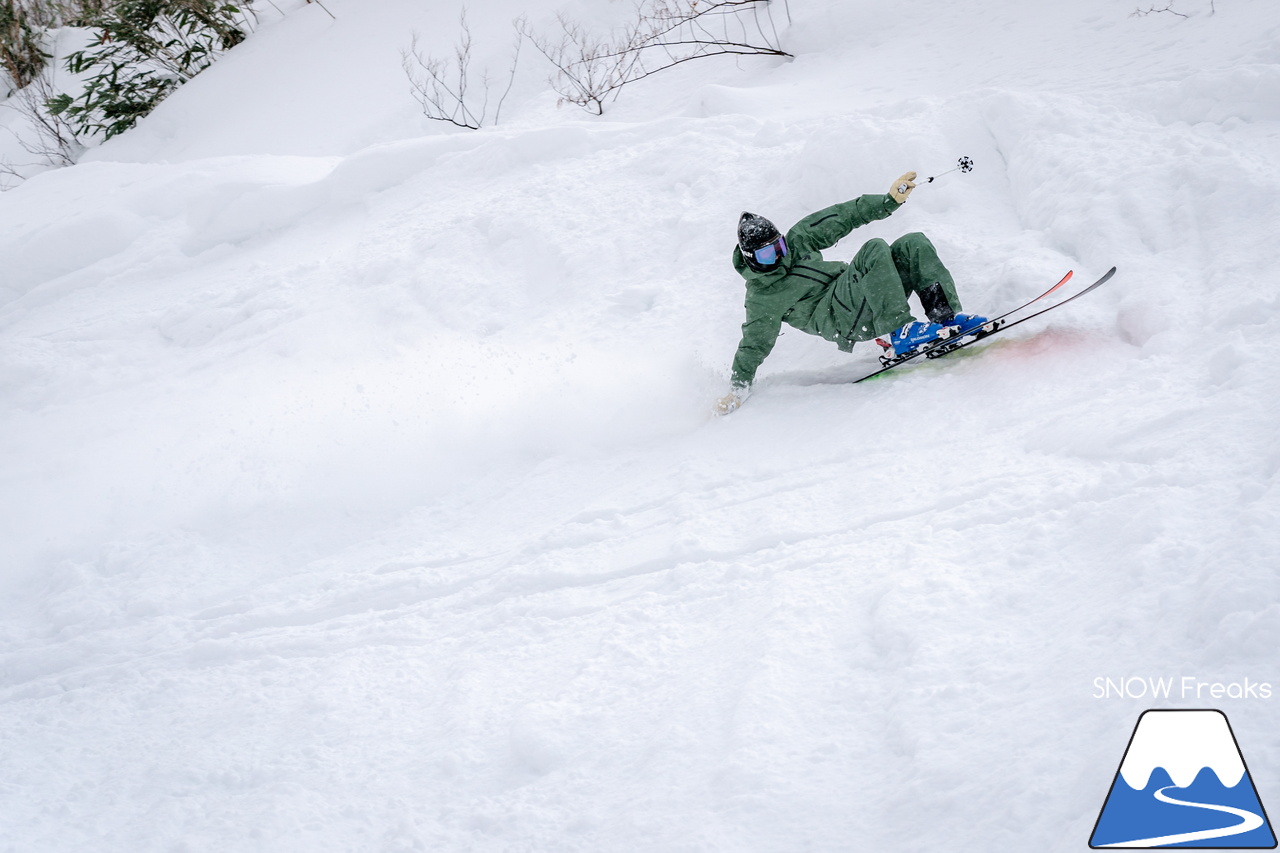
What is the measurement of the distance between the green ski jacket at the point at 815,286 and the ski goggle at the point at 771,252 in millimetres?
65

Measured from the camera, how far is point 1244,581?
2.22m

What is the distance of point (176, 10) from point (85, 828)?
1247cm

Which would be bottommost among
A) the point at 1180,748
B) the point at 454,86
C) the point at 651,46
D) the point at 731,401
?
the point at 1180,748

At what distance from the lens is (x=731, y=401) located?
4371 millimetres

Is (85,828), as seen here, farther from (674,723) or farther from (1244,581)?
(1244,581)

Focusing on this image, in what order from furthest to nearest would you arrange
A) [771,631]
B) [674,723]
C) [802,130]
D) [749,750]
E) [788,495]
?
1. [802,130]
2. [788,495]
3. [771,631]
4. [674,723]
5. [749,750]

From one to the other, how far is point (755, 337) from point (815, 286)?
41cm

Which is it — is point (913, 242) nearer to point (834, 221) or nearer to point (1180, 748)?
point (834, 221)

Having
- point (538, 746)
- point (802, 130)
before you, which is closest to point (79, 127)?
point (802, 130)

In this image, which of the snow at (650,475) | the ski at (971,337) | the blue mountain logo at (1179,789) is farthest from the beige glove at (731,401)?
the blue mountain logo at (1179,789)

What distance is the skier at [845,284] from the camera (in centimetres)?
393

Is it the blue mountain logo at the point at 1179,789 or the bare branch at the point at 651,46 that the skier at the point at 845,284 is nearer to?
the blue mountain logo at the point at 1179,789

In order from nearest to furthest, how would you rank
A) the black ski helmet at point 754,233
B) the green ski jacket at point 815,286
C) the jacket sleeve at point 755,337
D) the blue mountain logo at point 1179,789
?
1. the blue mountain logo at point 1179,789
2. the black ski helmet at point 754,233
3. the green ski jacket at point 815,286
4. the jacket sleeve at point 755,337

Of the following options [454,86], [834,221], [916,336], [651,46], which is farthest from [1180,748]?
[454,86]
